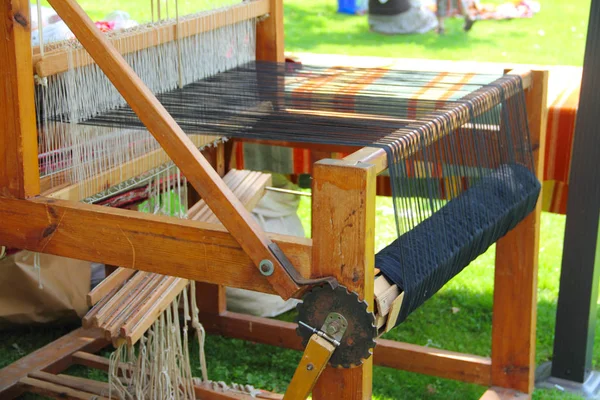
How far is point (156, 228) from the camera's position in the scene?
5.39ft

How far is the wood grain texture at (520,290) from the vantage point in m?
2.40

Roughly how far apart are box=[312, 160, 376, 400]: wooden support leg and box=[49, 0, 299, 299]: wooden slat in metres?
0.09

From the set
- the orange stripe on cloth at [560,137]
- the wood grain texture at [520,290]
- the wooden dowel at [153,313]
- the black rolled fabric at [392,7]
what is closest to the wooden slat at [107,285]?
the wooden dowel at [153,313]

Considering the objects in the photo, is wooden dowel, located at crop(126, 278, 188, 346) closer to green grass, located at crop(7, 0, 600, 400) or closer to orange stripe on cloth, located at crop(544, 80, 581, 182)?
green grass, located at crop(7, 0, 600, 400)

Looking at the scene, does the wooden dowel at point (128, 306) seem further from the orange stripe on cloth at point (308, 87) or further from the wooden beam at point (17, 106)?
the orange stripe on cloth at point (308, 87)

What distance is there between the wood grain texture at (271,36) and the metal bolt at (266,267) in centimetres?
136

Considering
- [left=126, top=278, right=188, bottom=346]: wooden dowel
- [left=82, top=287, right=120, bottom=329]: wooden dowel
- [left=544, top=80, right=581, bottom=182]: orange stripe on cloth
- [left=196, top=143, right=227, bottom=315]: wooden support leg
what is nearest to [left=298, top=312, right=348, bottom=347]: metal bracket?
[left=126, top=278, right=188, bottom=346]: wooden dowel

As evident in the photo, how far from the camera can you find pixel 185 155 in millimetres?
1564

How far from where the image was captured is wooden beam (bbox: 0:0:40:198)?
1663 millimetres

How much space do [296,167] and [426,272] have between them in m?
1.64

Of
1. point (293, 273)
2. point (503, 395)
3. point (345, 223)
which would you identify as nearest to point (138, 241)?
point (293, 273)

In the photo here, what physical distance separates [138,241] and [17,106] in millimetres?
359

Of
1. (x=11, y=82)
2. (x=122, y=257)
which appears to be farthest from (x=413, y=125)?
(x=11, y=82)

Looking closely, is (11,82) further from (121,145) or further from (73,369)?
(73,369)
